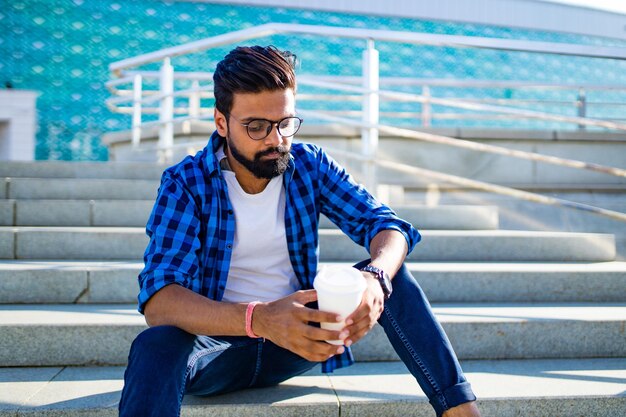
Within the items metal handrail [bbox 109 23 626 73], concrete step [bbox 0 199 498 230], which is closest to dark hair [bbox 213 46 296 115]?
concrete step [bbox 0 199 498 230]

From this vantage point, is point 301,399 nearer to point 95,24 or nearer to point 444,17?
point 95,24

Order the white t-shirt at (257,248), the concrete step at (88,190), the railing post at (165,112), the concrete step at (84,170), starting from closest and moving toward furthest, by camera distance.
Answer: the white t-shirt at (257,248) < the concrete step at (88,190) < the concrete step at (84,170) < the railing post at (165,112)

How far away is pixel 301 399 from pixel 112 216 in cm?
207

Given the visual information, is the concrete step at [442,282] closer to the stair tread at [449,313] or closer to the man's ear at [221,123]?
the stair tread at [449,313]

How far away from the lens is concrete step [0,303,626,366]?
2.13 m

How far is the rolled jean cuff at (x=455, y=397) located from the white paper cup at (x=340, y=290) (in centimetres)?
46

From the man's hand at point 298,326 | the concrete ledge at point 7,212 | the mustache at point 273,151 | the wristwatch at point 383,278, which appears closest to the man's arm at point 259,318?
the man's hand at point 298,326

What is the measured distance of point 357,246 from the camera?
3074mm

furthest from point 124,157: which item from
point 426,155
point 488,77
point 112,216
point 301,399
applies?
point 488,77

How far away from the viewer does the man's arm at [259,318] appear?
1303mm

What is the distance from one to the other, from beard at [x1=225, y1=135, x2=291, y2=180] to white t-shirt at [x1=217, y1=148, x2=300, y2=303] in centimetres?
10

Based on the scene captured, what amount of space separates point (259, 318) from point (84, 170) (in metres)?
3.23

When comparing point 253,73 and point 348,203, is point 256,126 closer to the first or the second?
point 253,73

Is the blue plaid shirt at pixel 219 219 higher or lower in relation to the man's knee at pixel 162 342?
higher
